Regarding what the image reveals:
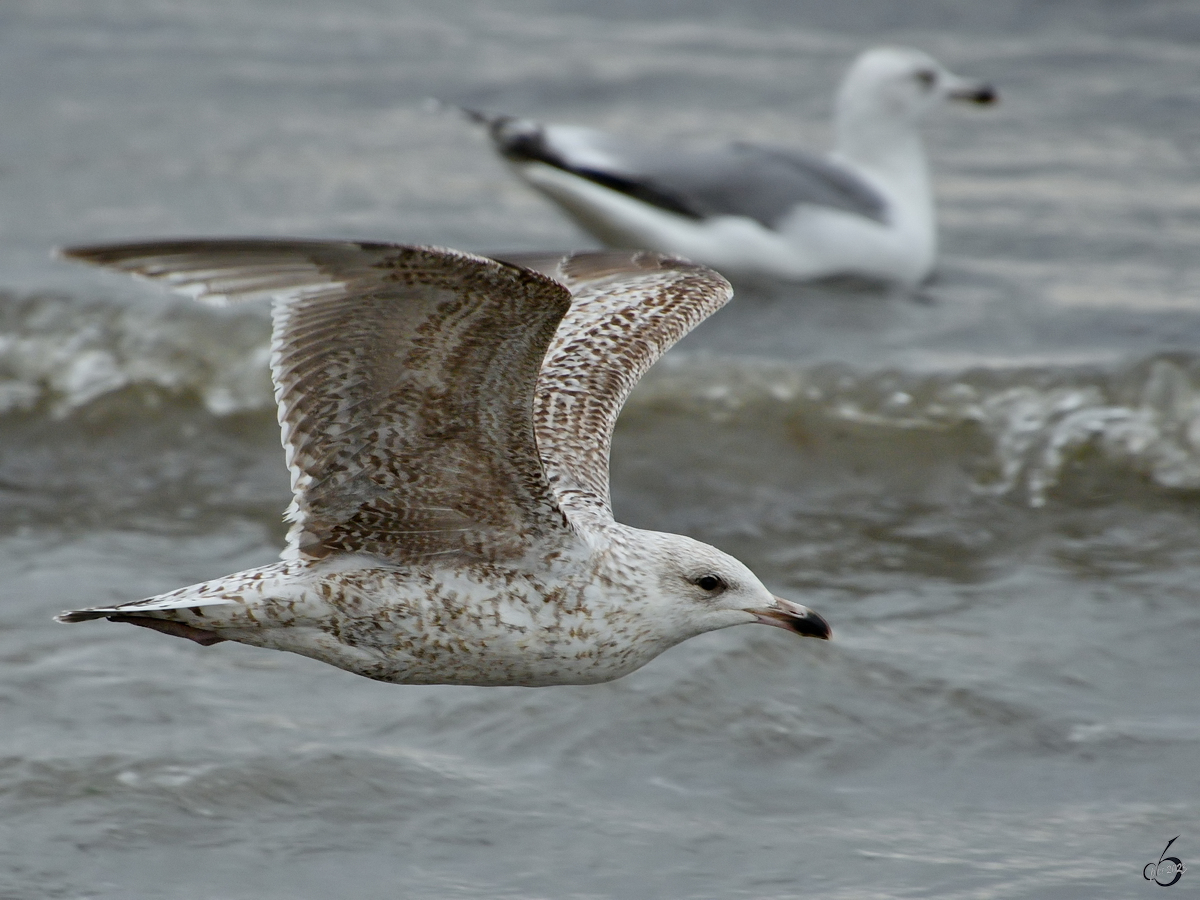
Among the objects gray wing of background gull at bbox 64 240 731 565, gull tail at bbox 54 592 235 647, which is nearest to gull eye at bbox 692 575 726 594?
gray wing of background gull at bbox 64 240 731 565

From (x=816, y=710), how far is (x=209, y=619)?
2069mm

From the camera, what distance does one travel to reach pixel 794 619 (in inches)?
164

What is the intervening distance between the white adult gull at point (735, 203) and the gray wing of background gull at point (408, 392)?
169 inches

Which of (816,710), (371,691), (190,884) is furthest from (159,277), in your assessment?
(816,710)

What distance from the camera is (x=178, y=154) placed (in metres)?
10.9

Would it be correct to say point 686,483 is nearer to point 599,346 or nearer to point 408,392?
point 599,346

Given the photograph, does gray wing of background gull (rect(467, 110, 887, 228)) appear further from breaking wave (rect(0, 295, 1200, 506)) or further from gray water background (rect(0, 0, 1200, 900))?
breaking wave (rect(0, 295, 1200, 506))

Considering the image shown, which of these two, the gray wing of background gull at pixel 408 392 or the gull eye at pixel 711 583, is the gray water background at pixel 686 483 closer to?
the gull eye at pixel 711 583

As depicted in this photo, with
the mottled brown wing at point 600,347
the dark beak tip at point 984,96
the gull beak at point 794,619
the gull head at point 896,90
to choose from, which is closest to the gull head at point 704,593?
the gull beak at point 794,619

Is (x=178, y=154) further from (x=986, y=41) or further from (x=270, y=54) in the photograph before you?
(x=986, y=41)

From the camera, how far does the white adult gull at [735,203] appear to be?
8.70 metres

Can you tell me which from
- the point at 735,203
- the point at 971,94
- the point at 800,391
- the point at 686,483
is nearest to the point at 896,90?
the point at 971,94

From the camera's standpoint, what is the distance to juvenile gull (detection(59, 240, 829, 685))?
3.65 metres

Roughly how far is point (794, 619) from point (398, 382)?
1.16 m
